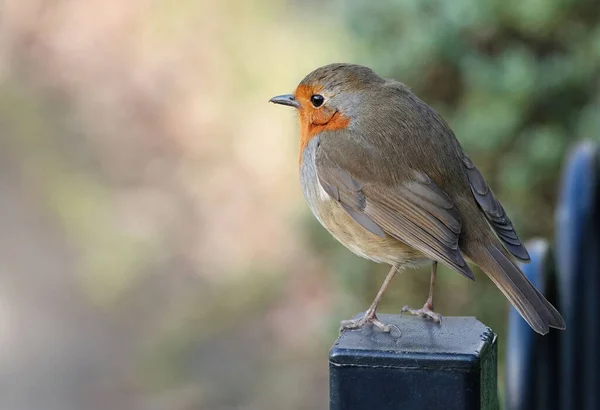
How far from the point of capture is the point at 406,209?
2.60 meters

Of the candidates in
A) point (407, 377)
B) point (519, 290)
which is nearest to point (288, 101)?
point (519, 290)

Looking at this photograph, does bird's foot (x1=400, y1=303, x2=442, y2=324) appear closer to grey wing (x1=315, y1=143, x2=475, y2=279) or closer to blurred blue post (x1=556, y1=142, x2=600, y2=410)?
grey wing (x1=315, y1=143, x2=475, y2=279)

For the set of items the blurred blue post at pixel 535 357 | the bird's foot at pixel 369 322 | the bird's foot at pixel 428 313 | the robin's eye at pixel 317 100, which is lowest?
the blurred blue post at pixel 535 357

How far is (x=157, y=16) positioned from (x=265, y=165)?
1.75 metres

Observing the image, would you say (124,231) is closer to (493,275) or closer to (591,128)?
(591,128)

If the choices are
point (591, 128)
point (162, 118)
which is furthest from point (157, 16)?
point (591, 128)

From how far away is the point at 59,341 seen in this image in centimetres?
738

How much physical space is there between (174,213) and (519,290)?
5.72 meters

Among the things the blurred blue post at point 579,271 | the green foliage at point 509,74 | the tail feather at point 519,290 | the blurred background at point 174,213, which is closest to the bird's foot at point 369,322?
the tail feather at point 519,290

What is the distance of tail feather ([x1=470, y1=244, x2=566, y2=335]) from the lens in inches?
80.9

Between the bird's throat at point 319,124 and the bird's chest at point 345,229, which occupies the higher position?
the bird's throat at point 319,124

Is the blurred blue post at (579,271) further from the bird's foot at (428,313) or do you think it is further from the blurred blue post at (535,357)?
the bird's foot at (428,313)

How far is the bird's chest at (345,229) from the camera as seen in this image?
261 cm

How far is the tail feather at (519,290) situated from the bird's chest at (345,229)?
0.69 feet
